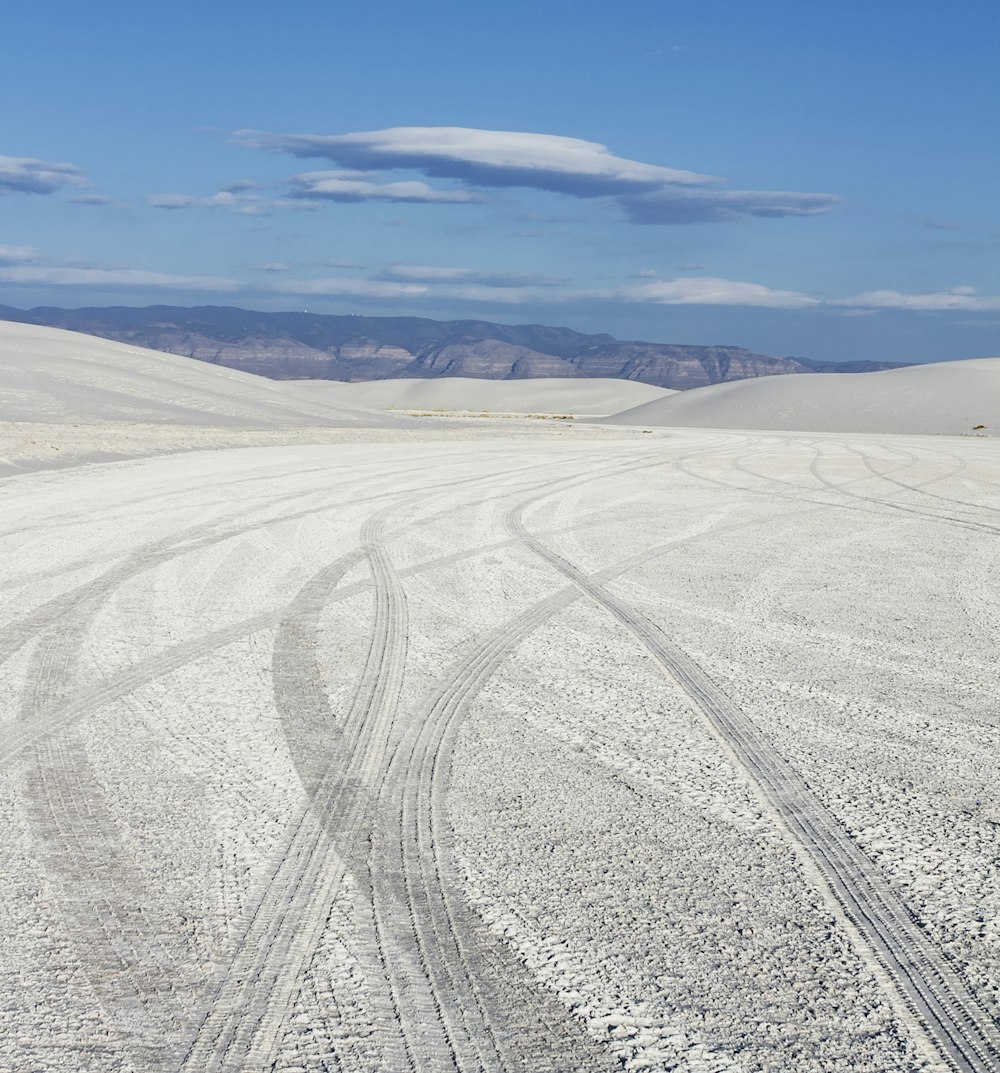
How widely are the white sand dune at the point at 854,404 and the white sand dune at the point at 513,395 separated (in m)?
43.2

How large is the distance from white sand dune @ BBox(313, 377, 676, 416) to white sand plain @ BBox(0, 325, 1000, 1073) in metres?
124

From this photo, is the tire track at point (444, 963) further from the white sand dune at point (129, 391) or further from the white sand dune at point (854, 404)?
the white sand dune at point (854, 404)

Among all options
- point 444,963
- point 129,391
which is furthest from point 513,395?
point 444,963

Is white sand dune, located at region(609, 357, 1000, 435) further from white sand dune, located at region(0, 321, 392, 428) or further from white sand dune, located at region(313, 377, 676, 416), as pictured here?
white sand dune, located at region(313, 377, 676, 416)

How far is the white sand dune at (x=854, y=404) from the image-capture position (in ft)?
247

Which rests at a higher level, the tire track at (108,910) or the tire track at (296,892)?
the tire track at (296,892)

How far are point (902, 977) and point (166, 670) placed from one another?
15.7 ft

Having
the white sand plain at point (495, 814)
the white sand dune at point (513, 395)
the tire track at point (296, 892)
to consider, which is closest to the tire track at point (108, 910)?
the white sand plain at point (495, 814)

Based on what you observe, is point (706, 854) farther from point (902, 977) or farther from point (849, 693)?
point (849, 693)

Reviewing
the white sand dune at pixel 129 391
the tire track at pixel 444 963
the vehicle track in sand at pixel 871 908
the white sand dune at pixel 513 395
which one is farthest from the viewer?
the white sand dune at pixel 513 395

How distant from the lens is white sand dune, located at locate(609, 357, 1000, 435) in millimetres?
75375

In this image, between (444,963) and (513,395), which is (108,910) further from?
(513,395)

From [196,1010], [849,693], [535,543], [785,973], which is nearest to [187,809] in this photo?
[196,1010]

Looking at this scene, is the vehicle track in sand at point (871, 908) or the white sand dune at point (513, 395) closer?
the vehicle track in sand at point (871, 908)
